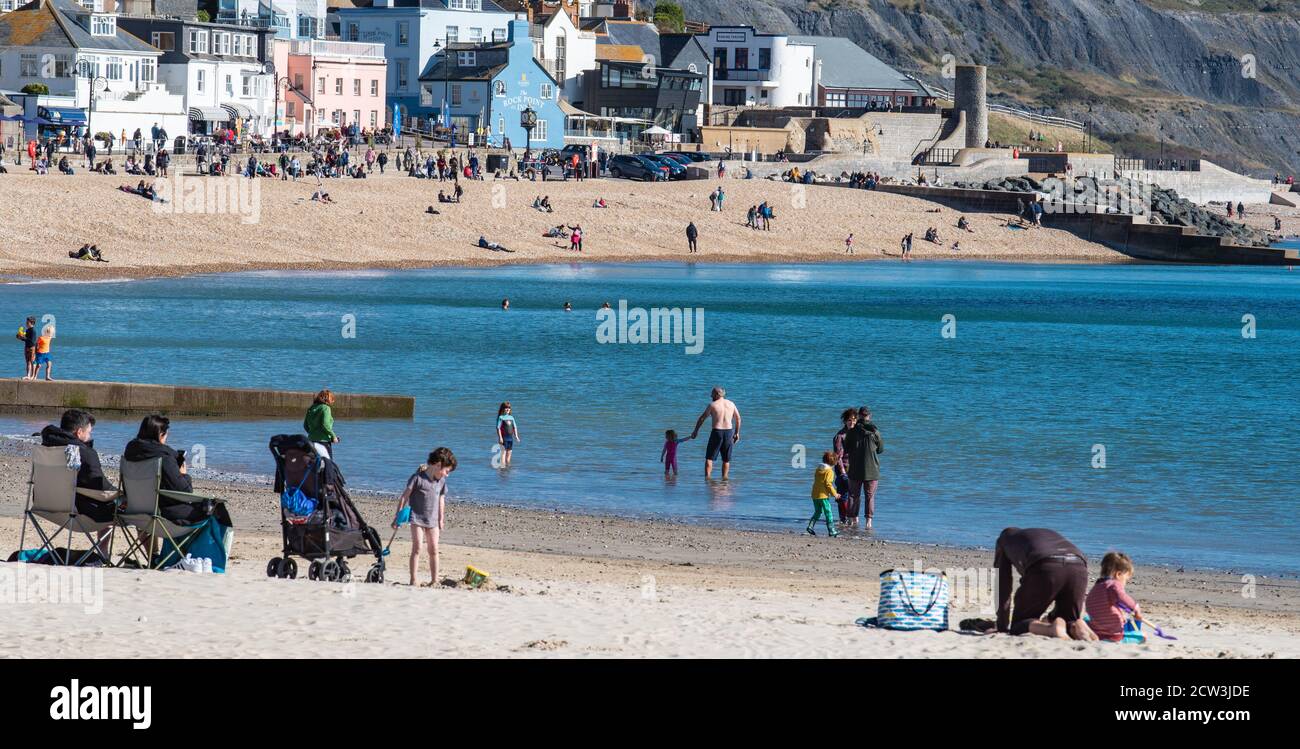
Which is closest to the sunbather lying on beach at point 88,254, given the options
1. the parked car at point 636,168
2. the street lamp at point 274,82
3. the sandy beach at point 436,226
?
the sandy beach at point 436,226

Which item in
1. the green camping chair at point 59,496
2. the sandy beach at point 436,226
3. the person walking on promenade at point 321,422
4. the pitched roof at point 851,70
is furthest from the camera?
the pitched roof at point 851,70

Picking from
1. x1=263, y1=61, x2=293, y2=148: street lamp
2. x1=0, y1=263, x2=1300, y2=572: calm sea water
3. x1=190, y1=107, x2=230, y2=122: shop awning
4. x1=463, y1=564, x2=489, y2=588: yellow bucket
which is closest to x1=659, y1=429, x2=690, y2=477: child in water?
x1=0, y1=263, x2=1300, y2=572: calm sea water

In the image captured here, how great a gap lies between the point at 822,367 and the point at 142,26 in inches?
2305

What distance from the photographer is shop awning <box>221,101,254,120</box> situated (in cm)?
9119

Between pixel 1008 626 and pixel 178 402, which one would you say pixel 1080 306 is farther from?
pixel 1008 626

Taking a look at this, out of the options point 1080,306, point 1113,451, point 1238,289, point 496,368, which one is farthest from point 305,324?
point 1238,289

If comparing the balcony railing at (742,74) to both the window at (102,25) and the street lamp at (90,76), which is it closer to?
the window at (102,25)

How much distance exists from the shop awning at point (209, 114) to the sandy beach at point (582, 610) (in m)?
73.1

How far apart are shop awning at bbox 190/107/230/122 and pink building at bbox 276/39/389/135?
4083 mm

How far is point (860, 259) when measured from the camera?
8225cm

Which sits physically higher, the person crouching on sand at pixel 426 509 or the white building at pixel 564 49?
the white building at pixel 564 49

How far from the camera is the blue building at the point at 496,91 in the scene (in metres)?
102

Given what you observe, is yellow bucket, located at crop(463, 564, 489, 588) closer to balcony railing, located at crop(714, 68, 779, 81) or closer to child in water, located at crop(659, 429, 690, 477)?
child in water, located at crop(659, 429, 690, 477)
